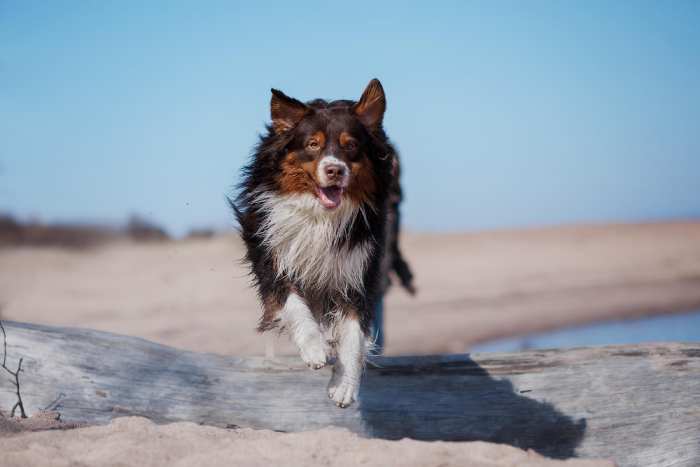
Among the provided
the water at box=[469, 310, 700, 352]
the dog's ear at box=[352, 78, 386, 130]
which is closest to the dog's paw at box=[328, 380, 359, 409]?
the dog's ear at box=[352, 78, 386, 130]

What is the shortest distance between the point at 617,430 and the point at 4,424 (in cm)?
374

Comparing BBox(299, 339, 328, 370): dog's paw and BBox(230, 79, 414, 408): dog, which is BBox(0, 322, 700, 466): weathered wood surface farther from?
BBox(299, 339, 328, 370): dog's paw

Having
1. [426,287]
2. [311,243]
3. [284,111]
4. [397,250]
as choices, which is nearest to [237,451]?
[311,243]

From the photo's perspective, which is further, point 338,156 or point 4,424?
point 338,156

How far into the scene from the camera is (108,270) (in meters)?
17.9

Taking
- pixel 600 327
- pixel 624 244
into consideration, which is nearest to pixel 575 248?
pixel 624 244

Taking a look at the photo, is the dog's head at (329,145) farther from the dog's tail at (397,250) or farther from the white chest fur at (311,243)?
the dog's tail at (397,250)

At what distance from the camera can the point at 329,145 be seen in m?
4.19

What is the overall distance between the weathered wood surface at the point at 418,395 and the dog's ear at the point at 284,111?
1650mm

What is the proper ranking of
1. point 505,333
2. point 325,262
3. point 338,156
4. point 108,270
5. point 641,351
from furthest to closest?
1. point 108,270
2. point 505,333
3. point 641,351
4. point 325,262
5. point 338,156

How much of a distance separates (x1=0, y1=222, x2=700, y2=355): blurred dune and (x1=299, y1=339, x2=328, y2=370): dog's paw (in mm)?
6644

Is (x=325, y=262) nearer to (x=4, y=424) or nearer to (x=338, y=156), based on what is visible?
(x=338, y=156)

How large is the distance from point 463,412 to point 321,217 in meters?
1.60

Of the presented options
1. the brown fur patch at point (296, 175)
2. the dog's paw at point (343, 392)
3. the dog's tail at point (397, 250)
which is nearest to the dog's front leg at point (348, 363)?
the dog's paw at point (343, 392)
